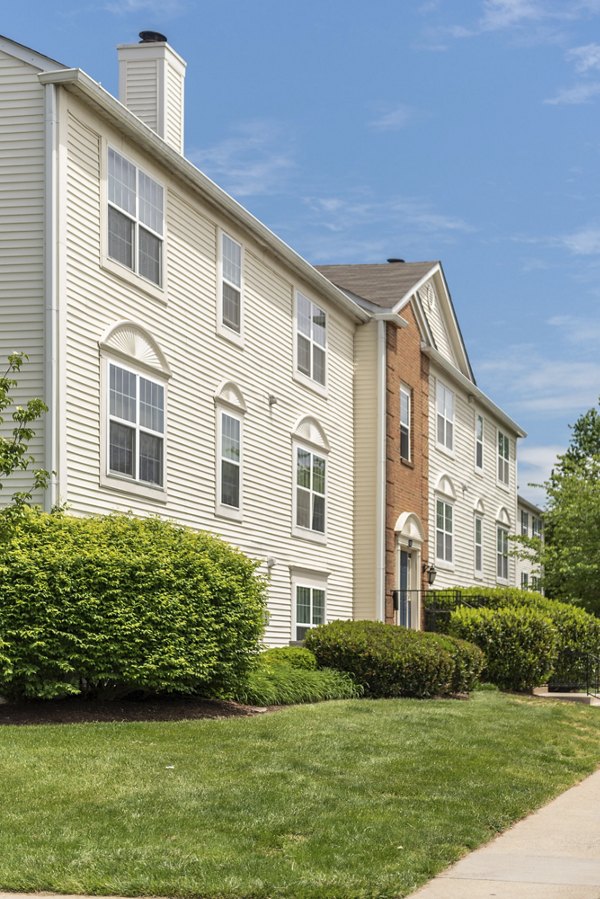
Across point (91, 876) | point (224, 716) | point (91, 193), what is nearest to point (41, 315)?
point (91, 193)

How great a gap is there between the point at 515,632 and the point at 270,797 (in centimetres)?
1462

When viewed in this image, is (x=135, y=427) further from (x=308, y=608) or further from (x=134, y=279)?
(x=308, y=608)

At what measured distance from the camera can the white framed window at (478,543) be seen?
3872 cm

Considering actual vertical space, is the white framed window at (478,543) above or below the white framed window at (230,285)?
below

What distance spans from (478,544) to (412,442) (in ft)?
29.4

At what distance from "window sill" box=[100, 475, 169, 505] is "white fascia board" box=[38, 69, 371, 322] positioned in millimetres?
5143

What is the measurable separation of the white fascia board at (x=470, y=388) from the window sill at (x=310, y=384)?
18.8 ft

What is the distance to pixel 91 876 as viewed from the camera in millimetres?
7453

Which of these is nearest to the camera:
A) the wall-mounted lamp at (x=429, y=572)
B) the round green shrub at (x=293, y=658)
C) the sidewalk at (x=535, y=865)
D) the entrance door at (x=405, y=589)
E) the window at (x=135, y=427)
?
the sidewalk at (x=535, y=865)

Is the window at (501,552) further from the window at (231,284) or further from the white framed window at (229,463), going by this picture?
the window at (231,284)

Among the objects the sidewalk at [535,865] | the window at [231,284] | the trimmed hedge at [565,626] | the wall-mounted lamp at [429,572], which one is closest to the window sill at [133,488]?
the window at [231,284]

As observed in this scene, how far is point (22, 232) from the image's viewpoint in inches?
666

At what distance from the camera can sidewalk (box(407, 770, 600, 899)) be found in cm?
730

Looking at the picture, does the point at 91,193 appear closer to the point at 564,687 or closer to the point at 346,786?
the point at 346,786
